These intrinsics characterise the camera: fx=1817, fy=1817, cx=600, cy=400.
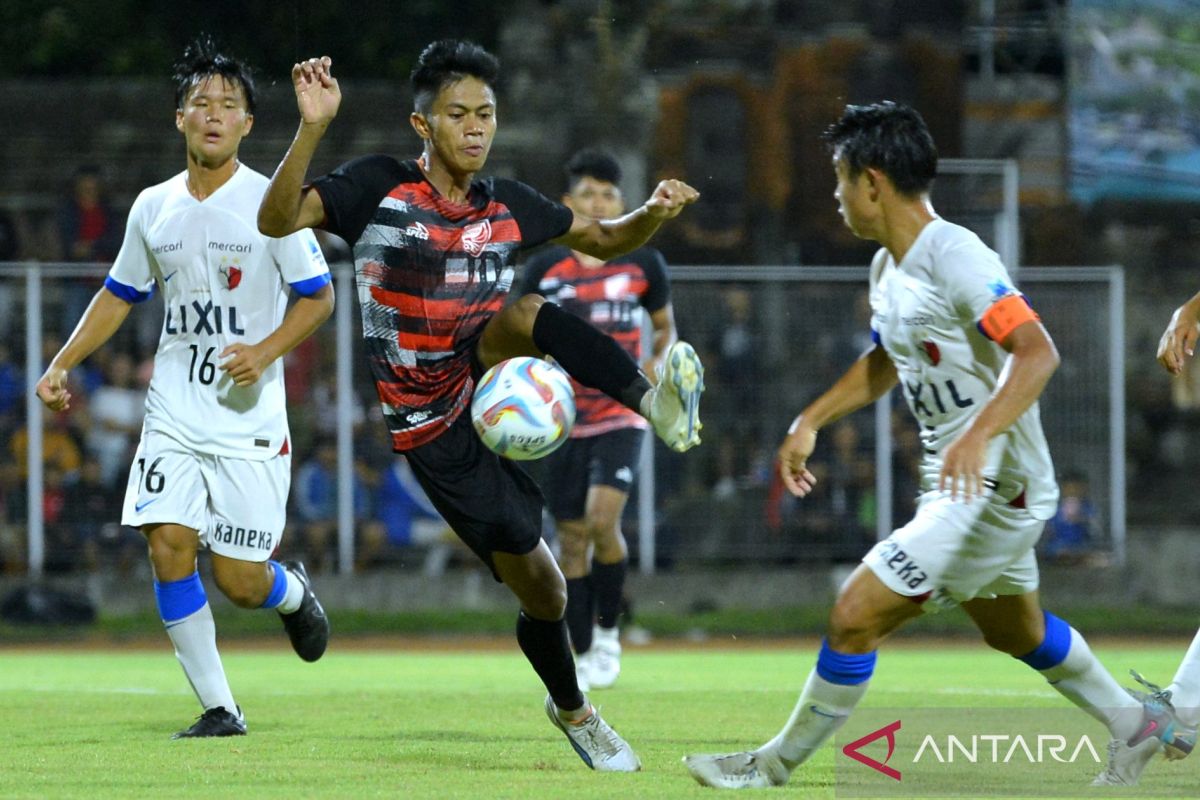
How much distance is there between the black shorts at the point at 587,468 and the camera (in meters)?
9.80

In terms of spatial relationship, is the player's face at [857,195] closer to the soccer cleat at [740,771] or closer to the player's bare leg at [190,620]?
the soccer cleat at [740,771]

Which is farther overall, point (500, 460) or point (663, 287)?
point (663, 287)

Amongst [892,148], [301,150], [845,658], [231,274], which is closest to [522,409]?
[301,150]

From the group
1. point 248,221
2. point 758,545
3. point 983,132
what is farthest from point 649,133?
point 248,221

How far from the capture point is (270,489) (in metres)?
7.38

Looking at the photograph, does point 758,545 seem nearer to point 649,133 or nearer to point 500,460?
point 649,133

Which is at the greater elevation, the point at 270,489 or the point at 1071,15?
the point at 1071,15

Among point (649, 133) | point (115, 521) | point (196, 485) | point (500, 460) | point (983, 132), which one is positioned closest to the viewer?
point (500, 460)

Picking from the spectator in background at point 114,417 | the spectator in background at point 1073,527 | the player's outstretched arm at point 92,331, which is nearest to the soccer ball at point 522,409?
the player's outstretched arm at point 92,331

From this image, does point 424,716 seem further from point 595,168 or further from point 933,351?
point 933,351

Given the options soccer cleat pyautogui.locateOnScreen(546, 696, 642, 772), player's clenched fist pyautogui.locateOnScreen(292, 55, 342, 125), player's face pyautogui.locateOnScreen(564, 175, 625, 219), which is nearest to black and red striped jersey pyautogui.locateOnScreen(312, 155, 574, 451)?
player's clenched fist pyautogui.locateOnScreen(292, 55, 342, 125)

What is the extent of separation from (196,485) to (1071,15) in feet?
51.7

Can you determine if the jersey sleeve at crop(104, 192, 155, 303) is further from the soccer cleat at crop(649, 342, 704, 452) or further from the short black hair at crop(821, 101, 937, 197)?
the short black hair at crop(821, 101, 937, 197)

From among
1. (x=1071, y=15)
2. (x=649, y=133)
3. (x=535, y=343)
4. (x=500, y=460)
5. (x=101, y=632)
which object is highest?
(x=1071, y=15)
